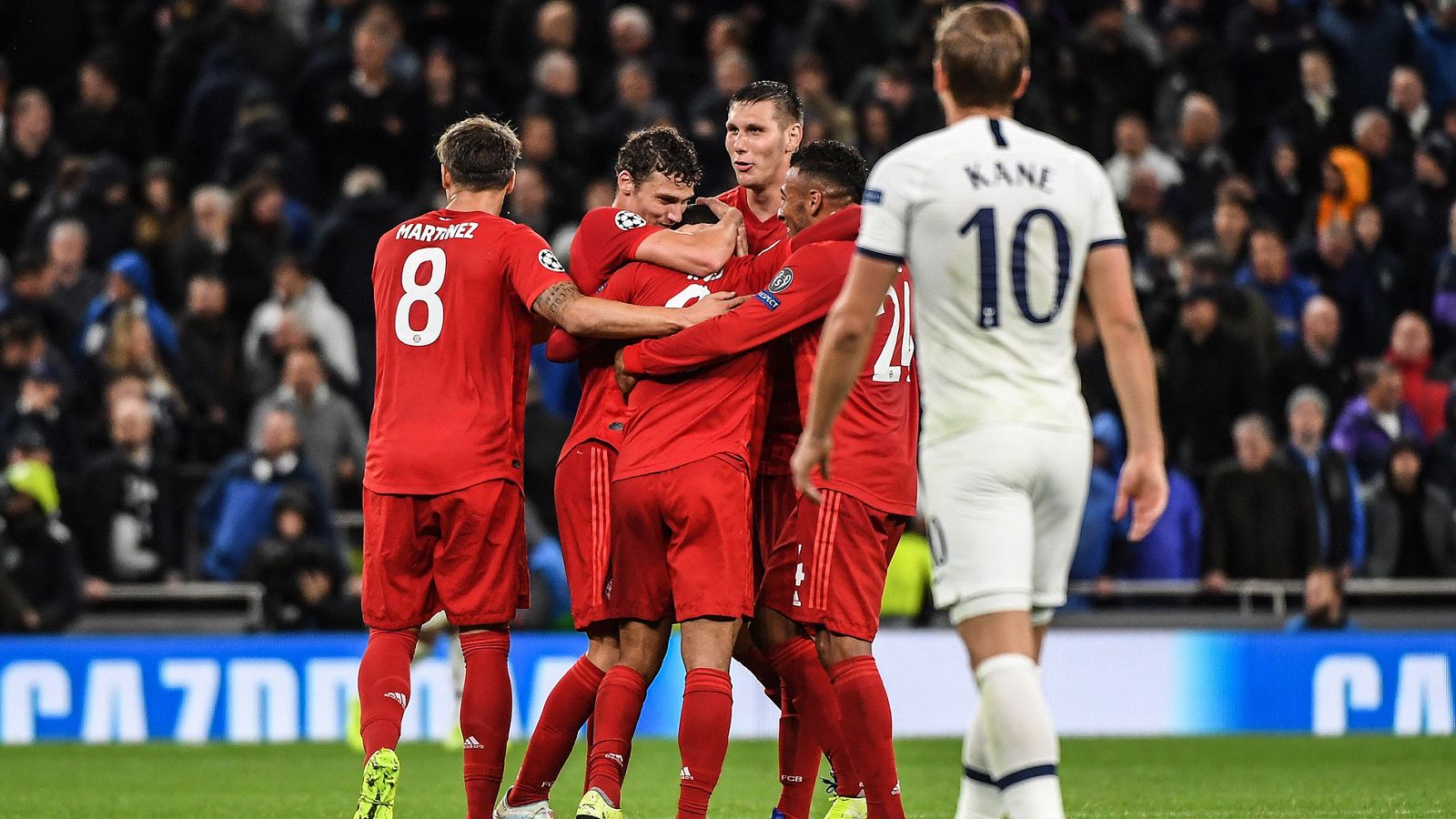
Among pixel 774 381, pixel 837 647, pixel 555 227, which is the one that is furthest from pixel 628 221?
pixel 555 227

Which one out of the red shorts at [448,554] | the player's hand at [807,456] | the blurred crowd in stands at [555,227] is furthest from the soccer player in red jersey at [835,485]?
the blurred crowd in stands at [555,227]

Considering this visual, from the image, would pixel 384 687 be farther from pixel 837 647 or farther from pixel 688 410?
pixel 837 647

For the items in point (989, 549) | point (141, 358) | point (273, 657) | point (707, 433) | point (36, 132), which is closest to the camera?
point (989, 549)

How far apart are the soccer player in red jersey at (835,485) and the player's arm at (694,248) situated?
0.68ft

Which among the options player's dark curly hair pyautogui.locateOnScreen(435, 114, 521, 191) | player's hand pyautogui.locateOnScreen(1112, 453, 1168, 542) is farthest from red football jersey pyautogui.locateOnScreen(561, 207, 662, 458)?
player's hand pyautogui.locateOnScreen(1112, 453, 1168, 542)

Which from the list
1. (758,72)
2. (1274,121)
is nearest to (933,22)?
(758,72)

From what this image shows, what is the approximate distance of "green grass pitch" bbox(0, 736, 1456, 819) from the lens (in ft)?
31.0

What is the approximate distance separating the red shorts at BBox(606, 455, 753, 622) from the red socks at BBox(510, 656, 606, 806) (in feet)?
1.11

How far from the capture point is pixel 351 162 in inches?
687

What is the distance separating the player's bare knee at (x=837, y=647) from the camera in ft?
23.9

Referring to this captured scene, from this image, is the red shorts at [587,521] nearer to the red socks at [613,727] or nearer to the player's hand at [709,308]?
the red socks at [613,727]

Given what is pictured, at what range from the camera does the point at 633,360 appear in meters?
7.35

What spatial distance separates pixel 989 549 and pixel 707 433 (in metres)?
1.83

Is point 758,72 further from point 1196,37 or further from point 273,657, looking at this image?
point 273,657
